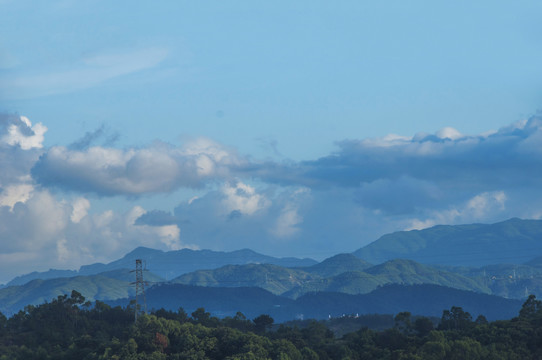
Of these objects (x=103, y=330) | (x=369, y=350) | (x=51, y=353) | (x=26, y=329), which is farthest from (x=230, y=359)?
(x=26, y=329)

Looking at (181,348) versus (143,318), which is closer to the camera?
(181,348)

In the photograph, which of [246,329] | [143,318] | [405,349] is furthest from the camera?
[246,329]

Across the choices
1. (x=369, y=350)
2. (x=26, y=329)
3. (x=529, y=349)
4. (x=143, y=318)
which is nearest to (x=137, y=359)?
(x=143, y=318)

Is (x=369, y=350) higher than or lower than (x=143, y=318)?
lower

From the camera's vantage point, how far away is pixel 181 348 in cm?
14550

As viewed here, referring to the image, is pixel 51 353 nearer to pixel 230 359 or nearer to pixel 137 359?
pixel 137 359

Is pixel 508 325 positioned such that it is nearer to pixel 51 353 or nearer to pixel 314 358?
pixel 314 358

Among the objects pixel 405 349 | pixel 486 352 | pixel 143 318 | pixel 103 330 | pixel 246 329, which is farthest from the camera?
pixel 246 329

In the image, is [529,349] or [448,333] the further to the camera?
[448,333]

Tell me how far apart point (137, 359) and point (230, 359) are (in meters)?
17.7

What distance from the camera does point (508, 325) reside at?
148000 millimetres

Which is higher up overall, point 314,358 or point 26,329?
point 26,329

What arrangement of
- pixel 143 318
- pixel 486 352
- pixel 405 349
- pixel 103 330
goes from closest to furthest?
pixel 486 352 < pixel 405 349 < pixel 143 318 < pixel 103 330

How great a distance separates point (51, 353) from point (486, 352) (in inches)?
3342
